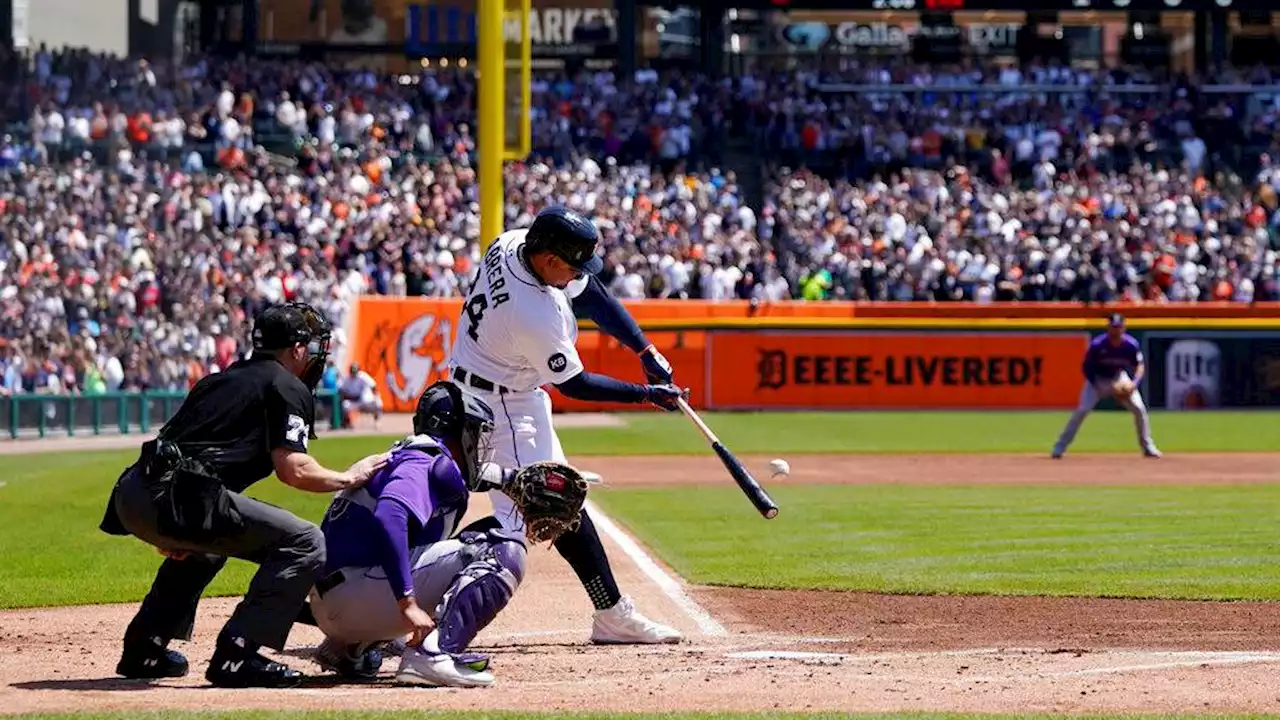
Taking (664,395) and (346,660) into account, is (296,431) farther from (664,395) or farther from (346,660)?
(664,395)

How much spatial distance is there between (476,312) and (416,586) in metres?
1.34

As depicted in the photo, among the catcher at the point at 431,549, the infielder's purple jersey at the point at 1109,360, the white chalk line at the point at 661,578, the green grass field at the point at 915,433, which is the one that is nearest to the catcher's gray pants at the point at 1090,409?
the infielder's purple jersey at the point at 1109,360

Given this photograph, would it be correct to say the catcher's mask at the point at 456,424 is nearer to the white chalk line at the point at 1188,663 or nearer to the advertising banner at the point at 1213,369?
the white chalk line at the point at 1188,663

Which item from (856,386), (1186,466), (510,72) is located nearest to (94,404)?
(510,72)

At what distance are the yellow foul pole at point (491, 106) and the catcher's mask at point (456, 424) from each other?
11563mm

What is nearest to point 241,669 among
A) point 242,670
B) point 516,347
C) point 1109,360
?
point 242,670

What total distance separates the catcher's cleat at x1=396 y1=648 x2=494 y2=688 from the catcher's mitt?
0.57 meters

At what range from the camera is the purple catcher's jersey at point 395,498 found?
7711 millimetres

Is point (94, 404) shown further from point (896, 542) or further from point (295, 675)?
point (295, 675)

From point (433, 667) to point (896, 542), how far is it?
6869 mm

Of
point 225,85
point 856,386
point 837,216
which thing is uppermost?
point 225,85

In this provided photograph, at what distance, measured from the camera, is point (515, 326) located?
870 centimetres

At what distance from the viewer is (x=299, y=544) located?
7.68 metres

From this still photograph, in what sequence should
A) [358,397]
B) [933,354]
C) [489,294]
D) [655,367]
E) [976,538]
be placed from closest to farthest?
[489,294] < [655,367] < [976,538] < [358,397] < [933,354]
